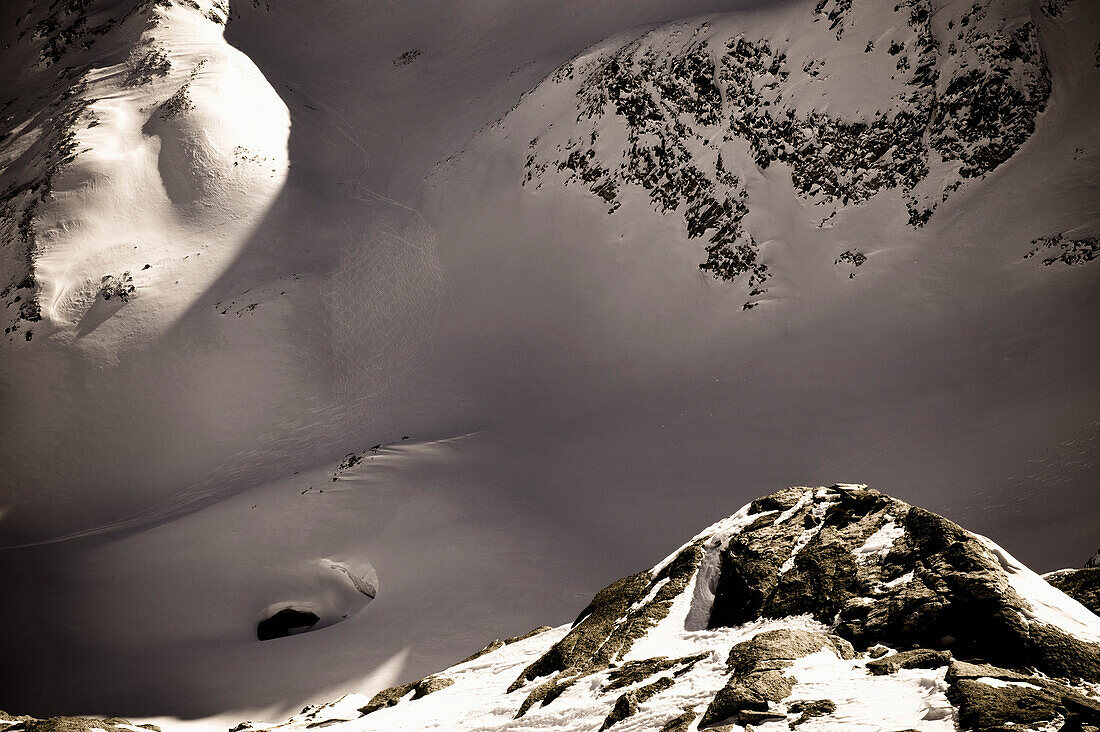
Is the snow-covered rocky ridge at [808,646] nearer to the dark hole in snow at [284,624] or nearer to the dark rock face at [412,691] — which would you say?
the dark rock face at [412,691]

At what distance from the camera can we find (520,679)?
35.5 ft

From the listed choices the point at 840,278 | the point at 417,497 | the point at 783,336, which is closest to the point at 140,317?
the point at 417,497

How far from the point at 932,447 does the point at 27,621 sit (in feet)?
92.2

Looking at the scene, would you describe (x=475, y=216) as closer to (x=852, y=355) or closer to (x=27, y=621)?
(x=852, y=355)

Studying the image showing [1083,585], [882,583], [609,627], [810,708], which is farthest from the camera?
[609,627]

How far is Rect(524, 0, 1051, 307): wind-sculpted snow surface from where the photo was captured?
25.4 meters

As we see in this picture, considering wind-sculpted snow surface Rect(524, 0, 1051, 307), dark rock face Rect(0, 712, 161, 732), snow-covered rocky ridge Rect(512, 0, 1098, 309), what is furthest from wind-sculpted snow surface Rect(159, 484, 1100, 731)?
wind-sculpted snow surface Rect(524, 0, 1051, 307)

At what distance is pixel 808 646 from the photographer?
830 cm

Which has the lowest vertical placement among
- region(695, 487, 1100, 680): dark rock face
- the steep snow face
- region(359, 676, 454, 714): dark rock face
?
region(359, 676, 454, 714): dark rock face

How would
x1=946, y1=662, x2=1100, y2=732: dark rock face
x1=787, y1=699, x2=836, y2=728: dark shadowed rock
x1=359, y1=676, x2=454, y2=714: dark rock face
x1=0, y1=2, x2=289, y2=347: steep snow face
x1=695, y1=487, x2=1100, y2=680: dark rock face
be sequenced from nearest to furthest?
x1=946, y1=662, x2=1100, y2=732: dark rock face → x1=787, y1=699, x2=836, y2=728: dark shadowed rock → x1=695, y1=487, x2=1100, y2=680: dark rock face → x1=359, y1=676, x2=454, y2=714: dark rock face → x1=0, y1=2, x2=289, y2=347: steep snow face

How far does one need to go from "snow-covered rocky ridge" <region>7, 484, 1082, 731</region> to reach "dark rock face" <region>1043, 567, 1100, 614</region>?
124 centimetres

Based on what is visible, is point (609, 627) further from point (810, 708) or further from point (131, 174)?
point (131, 174)

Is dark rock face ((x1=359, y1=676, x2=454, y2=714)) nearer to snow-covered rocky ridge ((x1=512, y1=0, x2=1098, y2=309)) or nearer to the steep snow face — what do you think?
snow-covered rocky ridge ((x1=512, y1=0, x2=1098, y2=309))

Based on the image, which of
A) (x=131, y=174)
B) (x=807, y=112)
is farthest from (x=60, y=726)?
(x=807, y=112)
